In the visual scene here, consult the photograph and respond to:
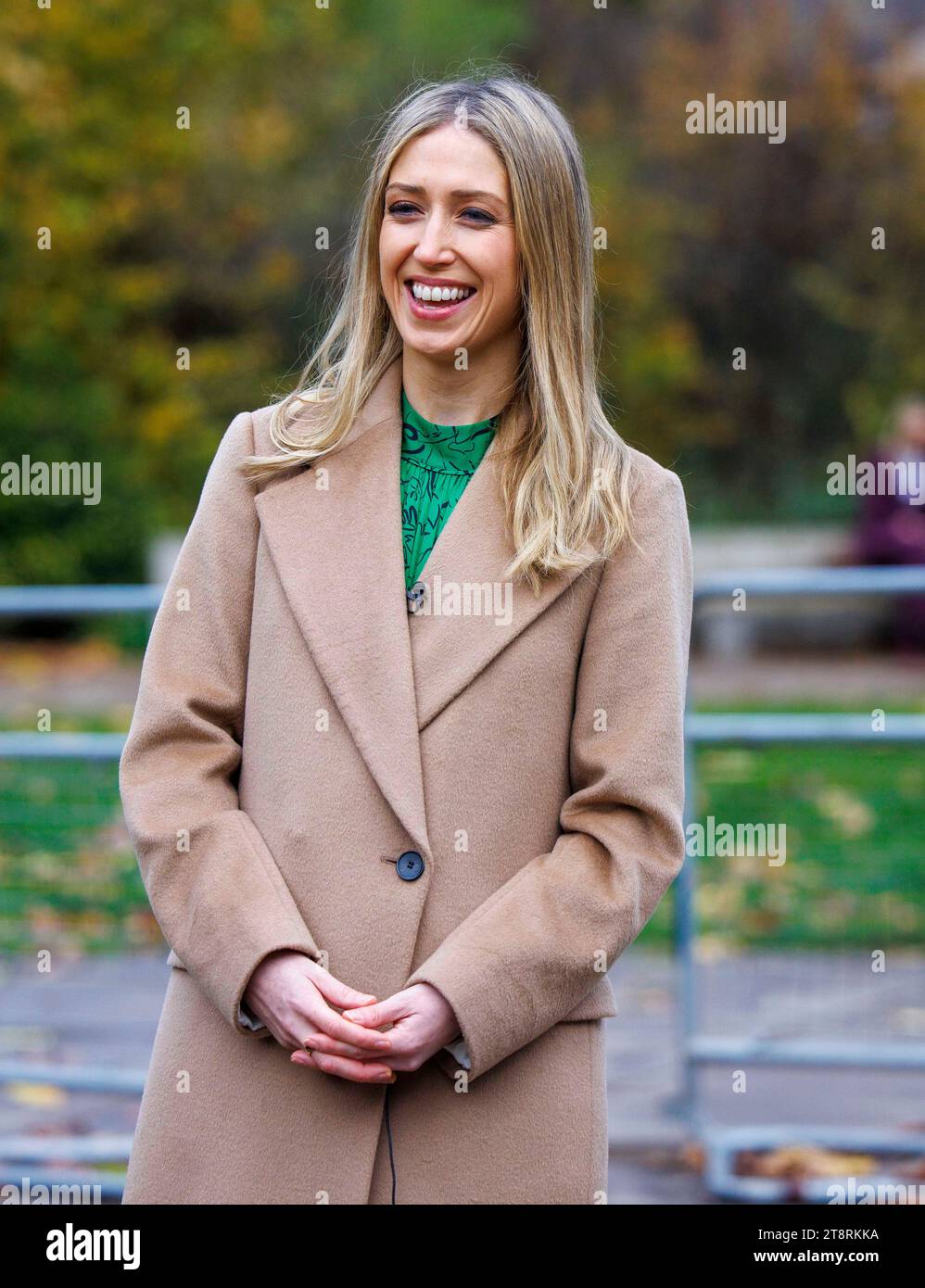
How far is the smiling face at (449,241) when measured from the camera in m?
2.54

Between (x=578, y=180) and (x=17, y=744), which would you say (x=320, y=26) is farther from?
(x=578, y=180)

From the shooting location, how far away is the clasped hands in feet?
7.75

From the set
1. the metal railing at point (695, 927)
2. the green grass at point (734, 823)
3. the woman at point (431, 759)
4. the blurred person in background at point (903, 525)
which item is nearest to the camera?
the woman at point (431, 759)

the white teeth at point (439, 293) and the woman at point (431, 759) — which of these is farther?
the white teeth at point (439, 293)

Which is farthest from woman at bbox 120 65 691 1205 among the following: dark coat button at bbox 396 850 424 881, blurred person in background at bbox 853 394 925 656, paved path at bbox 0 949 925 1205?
blurred person in background at bbox 853 394 925 656

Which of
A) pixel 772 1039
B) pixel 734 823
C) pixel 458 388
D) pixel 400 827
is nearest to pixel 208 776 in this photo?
pixel 400 827

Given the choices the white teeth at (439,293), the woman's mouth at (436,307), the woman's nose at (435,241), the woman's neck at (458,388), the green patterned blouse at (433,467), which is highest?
the woman's nose at (435,241)

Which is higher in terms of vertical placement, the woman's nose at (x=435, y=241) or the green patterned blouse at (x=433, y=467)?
the woman's nose at (x=435, y=241)

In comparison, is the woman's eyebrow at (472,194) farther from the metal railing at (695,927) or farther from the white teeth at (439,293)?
the metal railing at (695,927)

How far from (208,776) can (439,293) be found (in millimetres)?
785

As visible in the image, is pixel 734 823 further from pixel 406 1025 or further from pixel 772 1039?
pixel 406 1025

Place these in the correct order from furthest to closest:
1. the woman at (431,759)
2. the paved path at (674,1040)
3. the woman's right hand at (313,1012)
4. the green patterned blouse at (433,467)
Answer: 1. the paved path at (674,1040)
2. the green patterned blouse at (433,467)
3. the woman at (431,759)
4. the woman's right hand at (313,1012)

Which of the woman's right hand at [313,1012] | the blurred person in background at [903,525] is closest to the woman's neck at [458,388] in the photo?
the woman's right hand at [313,1012]

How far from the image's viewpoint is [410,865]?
2.49m
